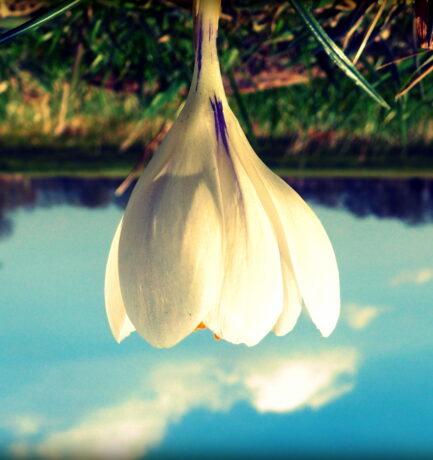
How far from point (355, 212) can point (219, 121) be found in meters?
0.52

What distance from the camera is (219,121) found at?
0.43ft

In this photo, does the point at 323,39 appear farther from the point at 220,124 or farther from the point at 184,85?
the point at 184,85

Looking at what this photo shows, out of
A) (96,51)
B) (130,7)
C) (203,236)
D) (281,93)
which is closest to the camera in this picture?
(203,236)

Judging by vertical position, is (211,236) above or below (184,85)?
below

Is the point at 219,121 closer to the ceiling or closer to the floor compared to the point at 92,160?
closer to the floor

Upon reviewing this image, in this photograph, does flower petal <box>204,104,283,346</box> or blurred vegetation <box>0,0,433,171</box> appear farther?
blurred vegetation <box>0,0,433,171</box>

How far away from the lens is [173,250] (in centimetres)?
13

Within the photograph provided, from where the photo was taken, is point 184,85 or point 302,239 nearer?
point 302,239

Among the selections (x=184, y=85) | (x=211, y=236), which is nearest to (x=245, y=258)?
(x=211, y=236)

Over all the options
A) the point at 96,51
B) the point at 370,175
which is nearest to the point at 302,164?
the point at 370,175

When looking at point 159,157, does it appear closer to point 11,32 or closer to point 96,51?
point 11,32

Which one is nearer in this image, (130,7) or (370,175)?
(130,7)

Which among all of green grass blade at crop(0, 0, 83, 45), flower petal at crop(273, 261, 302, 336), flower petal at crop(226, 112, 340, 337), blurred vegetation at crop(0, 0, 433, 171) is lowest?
flower petal at crop(273, 261, 302, 336)

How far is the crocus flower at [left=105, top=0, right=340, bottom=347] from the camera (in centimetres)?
13
